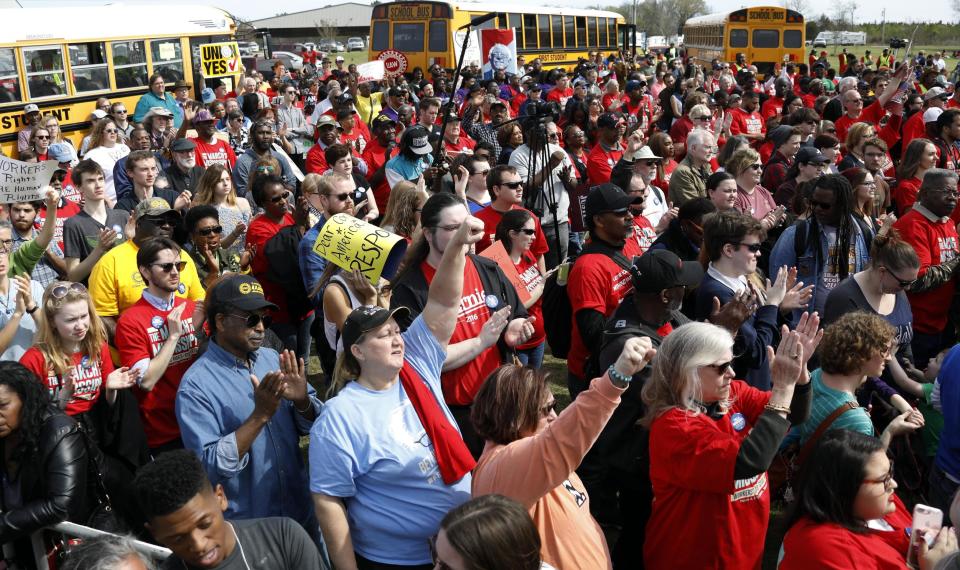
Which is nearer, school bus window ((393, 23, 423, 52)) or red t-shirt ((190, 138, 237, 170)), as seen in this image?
red t-shirt ((190, 138, 237, 170))

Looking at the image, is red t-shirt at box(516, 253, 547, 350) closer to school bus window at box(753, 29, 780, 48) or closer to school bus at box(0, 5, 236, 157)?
school bus at box(0, 5, 236, 157)

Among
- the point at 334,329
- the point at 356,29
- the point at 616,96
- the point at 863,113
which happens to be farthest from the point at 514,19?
the point at 356,29

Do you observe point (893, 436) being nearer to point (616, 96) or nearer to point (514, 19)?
point (616, 96)

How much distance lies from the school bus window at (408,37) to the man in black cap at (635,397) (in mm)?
22760

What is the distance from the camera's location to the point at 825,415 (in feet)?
13.3

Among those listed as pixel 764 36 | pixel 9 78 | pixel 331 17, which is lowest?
pixel 9 78

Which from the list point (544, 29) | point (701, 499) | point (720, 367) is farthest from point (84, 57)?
point (544, 29)

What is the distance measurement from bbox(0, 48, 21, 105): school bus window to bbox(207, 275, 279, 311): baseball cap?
11.4m

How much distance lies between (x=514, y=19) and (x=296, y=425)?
84.4ft

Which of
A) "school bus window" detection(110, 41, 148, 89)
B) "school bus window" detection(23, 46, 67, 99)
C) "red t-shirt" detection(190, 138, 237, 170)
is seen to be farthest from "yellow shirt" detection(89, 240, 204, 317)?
"school bus window" detection(110, 41, 148, 89)

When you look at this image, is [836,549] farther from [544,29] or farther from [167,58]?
[544,29]

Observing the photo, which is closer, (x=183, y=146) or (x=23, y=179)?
(x=23, y=179)

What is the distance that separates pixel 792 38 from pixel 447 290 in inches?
1152

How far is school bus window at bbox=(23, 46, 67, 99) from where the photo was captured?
1397 centimetres
